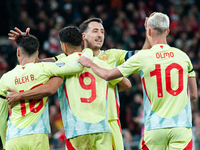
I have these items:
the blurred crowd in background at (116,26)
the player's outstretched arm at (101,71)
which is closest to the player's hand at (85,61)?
the player's outstretched arm at (101,71)

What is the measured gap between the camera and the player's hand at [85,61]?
507 centimetres

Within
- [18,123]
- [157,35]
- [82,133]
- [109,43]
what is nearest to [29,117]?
[18,123]

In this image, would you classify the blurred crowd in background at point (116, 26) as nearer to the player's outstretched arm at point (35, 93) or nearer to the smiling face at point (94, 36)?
the smiling face at point (94, 36)

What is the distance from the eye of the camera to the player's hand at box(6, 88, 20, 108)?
5002 mm

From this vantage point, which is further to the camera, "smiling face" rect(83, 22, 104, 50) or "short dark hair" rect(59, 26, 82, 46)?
"smiling face" rect(83, 22, 104, 50)

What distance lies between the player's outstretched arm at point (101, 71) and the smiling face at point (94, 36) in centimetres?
78

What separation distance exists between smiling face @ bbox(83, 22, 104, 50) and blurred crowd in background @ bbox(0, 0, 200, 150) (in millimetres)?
5470

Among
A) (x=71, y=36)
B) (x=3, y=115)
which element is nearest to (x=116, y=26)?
(x=71, y=36)

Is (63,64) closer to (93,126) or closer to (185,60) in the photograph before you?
(93,126)

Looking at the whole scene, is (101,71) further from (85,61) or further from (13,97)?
(13,97)

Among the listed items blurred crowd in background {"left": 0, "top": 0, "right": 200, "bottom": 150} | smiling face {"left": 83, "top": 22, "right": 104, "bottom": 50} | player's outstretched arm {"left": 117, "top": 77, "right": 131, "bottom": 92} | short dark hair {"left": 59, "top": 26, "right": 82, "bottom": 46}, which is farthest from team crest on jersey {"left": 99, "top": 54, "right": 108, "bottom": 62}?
blurred crowd in background {"left": 0, "top": 0, "right": 200, "bottom": 150}

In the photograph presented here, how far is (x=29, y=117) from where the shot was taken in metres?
5.02

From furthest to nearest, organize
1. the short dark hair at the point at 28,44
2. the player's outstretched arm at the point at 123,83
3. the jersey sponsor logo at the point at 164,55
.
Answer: the player's outstretched arm at the point at 123,83 → the short dark hair at the point at 28,44 → the jersey sponsor logo at the point at 164,55

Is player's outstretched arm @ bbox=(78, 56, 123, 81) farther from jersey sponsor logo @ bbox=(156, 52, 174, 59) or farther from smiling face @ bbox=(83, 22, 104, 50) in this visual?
smiling face @ bbox=(83, 22, 104, 50)
